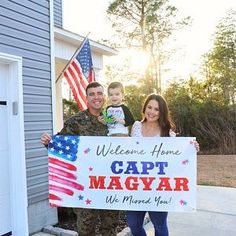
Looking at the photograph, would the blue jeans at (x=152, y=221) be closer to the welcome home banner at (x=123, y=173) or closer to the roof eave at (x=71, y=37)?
the welcome home banner at (x=123, y=173)

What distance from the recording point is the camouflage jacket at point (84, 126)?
387cm

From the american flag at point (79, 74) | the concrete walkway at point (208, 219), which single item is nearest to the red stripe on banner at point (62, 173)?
the concrete walkway at point (208, 219)

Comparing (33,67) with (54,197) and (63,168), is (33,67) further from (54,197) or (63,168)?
(54,197)

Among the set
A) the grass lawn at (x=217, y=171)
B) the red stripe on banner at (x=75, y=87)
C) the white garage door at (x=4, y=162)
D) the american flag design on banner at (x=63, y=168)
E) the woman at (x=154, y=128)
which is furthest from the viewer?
the grass lawn at (x=217, y=171)

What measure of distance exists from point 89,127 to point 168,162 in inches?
31.6

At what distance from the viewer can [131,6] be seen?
76.1 ft

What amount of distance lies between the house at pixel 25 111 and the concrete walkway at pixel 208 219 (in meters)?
1.65

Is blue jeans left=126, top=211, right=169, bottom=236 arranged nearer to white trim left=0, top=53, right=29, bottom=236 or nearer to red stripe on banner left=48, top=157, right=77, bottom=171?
red stripe on banner left=48, top=157, right=77, bottom=171

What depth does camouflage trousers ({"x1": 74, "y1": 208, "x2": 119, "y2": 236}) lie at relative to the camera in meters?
3.91

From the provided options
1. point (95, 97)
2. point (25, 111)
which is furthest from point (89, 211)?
point (25, 111)

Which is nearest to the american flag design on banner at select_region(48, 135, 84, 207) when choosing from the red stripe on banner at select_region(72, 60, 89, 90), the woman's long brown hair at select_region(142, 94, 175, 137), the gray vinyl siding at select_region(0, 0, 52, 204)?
the woman's long brown hair at select_region(142, 94, 175, 137)

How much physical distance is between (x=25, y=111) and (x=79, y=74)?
2.31 meters

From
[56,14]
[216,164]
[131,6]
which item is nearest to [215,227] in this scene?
[56,14]

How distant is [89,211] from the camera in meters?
3.98
